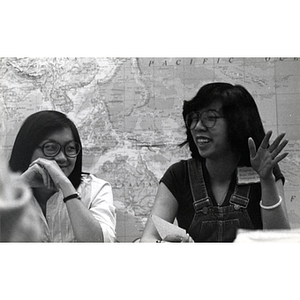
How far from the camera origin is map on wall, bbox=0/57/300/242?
179cm

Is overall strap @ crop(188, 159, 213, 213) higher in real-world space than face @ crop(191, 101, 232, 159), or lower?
lower

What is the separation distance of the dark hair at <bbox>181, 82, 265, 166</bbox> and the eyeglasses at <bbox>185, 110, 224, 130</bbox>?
0.05 ft

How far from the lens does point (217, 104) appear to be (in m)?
1.80

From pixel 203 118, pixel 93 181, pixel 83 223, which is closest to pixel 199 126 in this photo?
pixel 203 118

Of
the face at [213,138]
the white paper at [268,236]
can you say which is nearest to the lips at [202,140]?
the face at [213,138]

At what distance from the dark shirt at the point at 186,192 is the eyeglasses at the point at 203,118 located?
15 cm

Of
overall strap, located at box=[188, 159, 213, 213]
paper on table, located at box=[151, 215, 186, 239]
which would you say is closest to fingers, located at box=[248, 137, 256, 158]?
overall strap, located at box=[188, 159, 213, 213]

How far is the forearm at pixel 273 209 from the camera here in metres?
1.74

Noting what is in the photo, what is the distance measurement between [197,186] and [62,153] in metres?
0.54

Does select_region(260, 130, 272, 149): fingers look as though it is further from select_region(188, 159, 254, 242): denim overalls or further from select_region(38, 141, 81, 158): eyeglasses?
select_region(38, 141, 81, 158): eyeglasses

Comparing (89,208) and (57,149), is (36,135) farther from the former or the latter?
(89,208)

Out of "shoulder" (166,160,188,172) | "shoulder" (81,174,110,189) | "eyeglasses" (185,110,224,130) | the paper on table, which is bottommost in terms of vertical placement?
the paper on table
